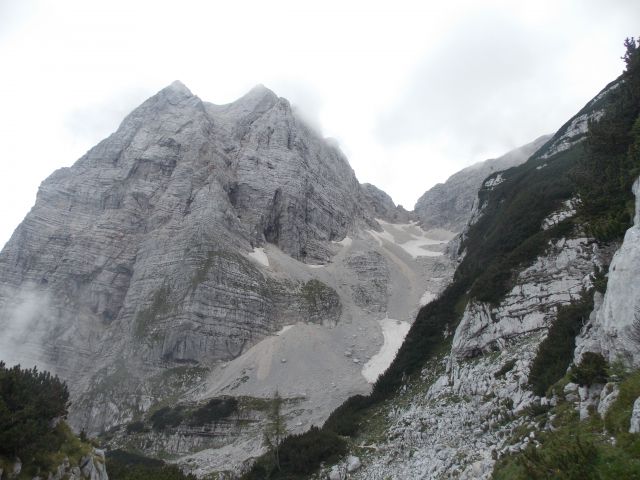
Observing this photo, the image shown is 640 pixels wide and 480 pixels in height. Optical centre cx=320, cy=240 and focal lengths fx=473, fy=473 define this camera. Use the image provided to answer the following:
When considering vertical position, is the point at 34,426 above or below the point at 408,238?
below

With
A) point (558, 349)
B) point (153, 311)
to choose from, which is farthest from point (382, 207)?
point (558, 349)

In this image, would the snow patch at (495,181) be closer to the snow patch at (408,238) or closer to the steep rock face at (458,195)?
the snow patch at (408,238)

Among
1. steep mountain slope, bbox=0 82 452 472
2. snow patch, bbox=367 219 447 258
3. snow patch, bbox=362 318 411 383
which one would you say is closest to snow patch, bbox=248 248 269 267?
steep mountain slope, bbox=0 82 452 472

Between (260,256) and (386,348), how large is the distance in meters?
35.2

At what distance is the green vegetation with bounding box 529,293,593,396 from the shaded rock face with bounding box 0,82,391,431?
214 feet

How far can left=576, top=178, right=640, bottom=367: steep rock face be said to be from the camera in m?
12.6

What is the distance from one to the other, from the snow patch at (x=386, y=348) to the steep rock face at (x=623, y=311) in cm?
4945

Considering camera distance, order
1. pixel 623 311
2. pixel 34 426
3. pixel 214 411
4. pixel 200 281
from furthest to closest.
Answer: pixel 200 281
pixel 214 411
pixel 34 426
pixel 623 311

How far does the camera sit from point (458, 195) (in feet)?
590

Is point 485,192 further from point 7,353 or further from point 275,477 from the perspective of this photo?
point 7,353

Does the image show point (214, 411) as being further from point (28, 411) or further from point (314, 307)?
point (28, 411)

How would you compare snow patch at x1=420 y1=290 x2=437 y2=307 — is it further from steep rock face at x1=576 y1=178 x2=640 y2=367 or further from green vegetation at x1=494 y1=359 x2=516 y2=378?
steep rock face at x1=576 y1=178 x2=640 y2=367

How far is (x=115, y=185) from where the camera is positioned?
109312 mm

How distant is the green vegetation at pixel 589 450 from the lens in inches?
384
